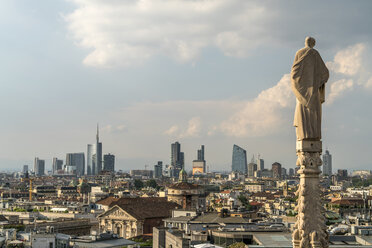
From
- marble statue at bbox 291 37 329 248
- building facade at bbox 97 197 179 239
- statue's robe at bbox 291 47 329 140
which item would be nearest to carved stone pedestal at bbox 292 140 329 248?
marble statue at bbox 291 37 329 248

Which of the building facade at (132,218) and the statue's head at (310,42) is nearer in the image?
the statue's head at (310,42)

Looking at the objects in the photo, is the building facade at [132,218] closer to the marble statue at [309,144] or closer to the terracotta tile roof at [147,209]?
the terracotta tile roof at [147,209]

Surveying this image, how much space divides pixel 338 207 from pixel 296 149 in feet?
423

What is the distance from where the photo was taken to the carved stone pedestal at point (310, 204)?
9.09 meters

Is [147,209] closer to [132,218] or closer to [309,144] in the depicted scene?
[132,218]

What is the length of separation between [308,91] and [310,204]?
6.02ft

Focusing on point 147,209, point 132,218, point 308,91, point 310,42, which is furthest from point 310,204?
point 147,209

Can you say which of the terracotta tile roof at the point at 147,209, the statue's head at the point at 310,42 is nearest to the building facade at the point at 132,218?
the terracotta tile roof at the point at 147,209

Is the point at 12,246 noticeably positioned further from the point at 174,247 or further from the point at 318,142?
the point at 318,142

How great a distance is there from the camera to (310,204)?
9188 millimetres

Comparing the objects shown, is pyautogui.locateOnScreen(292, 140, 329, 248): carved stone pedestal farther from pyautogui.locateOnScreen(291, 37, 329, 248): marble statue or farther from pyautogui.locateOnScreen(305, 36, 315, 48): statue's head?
pyautogui.locateOnScreen(305, 36, 315, 48): statue's head

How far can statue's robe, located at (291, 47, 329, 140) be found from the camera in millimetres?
9367

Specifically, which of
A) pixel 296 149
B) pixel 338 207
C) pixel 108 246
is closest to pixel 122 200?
pixel 338 207

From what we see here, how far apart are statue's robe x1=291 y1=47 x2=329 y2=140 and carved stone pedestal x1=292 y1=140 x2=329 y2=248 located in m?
0.23
